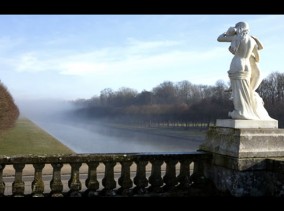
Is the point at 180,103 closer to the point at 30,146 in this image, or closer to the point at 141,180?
the point at 30,146

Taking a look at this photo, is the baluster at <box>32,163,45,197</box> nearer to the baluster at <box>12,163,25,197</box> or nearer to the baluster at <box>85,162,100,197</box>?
the baluster at <box>12,163,25,197</box>

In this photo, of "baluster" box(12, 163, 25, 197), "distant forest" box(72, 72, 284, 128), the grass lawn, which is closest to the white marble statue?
"baluster" box(12, 163, 25, 197)

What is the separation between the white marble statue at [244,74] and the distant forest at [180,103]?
1251 inches

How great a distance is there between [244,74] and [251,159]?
137 cm

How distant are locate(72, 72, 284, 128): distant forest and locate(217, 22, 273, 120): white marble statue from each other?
104 ft

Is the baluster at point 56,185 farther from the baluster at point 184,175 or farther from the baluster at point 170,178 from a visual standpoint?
the baluster at point 184,175

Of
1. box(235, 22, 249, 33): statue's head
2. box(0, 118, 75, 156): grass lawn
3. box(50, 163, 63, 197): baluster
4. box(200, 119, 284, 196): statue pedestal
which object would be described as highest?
box(235, 22, 249, 33): statue's head

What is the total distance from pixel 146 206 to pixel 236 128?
1914 mm

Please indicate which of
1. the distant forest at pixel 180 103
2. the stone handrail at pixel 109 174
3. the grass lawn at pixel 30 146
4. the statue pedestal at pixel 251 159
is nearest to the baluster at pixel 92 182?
the stone handrail at pixel 109 174

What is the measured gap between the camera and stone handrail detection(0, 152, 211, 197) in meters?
5.61

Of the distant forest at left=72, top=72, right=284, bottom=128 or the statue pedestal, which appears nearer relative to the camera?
the statue pedestal

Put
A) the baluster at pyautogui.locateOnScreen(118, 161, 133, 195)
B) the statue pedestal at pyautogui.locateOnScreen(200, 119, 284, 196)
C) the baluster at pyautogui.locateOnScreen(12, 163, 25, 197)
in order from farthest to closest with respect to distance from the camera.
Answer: the baluster at pyautogui.locateOnScreen(118, 161, 133, 195), the statue pedestal at pyautogui.locateOnScreen(200, 119, 284, 196), the baluster at pyautogui.locateOnScreen(12, 163, 25, 197)
